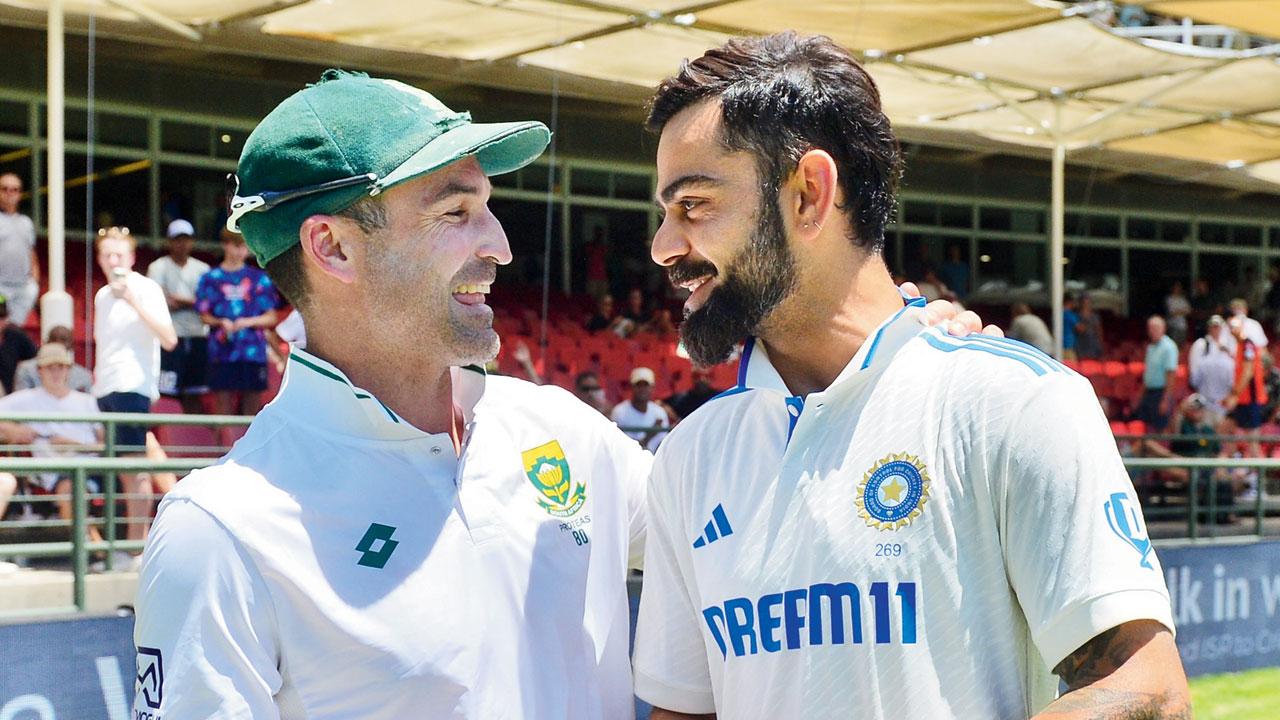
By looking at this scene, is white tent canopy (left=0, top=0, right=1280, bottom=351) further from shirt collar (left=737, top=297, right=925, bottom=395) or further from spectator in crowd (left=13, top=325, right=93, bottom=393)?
shirt collar (left=737, top=297, right=925, bottom=395)

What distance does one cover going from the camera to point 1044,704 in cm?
174

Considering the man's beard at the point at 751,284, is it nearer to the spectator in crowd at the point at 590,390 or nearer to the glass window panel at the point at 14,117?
the spectator in crowd at the point at 590,390

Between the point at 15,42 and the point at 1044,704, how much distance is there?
1246 centimetres

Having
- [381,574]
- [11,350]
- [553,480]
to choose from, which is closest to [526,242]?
[11,350]

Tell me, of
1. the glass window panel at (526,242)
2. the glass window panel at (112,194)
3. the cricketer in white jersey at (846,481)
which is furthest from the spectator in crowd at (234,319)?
the cricketer in white jersey at (846,481)

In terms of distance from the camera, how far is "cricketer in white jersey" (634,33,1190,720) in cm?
166

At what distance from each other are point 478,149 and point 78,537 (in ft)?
15.2

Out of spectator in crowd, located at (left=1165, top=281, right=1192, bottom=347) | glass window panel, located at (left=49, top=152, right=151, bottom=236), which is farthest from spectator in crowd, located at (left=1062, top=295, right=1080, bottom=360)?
glass window panel, located at (left=49, top=152, right=151, bottom=236)

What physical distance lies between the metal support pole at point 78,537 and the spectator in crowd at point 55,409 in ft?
5.38

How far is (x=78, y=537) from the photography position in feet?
19.5

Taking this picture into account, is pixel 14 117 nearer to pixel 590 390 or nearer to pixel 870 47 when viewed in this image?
pixel 590 390

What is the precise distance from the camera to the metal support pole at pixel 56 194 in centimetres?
797

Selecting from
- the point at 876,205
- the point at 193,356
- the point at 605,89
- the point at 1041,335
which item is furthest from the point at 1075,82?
the point at 876,205

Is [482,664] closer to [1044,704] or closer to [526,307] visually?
[1044,704]
